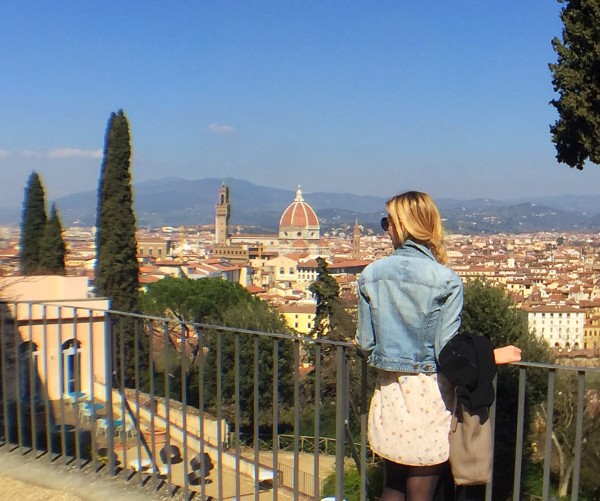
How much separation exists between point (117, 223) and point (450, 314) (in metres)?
20.5

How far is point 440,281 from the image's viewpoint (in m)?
2.19

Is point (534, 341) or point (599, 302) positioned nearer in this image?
point (534, 341)

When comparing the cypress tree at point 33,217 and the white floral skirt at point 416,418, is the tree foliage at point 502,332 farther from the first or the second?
the cypress tree at point 33,217

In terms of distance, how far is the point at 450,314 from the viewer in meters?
2.20

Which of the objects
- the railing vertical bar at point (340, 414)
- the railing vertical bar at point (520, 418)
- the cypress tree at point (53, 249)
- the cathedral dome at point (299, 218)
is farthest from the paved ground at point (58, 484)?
the cathedral dome at point (299, 218)

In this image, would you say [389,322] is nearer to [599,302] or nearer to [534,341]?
[534,341]

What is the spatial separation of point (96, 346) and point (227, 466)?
2.40 meters

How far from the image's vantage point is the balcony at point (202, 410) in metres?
3.02

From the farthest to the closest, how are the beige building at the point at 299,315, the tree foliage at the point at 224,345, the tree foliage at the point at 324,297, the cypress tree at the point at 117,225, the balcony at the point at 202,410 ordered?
the beige building at the point at 299,315
the tree foliage at the point at 324,297
the cypress tree at the point at 117,225
the tree foliage at the point at 224,345
the balcony at the point at 202,410

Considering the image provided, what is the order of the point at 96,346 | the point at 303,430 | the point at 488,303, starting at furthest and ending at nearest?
the point at 303,430, the point at 488,303, the point at 96,346

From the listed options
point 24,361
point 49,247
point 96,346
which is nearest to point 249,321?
point 49,247

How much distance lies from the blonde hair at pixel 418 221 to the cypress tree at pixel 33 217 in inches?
912

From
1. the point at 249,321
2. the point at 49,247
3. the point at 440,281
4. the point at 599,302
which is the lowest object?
the point at 599,302

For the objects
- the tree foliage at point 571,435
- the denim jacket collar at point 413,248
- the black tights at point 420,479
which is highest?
the denim jacket collar at point 413,248
